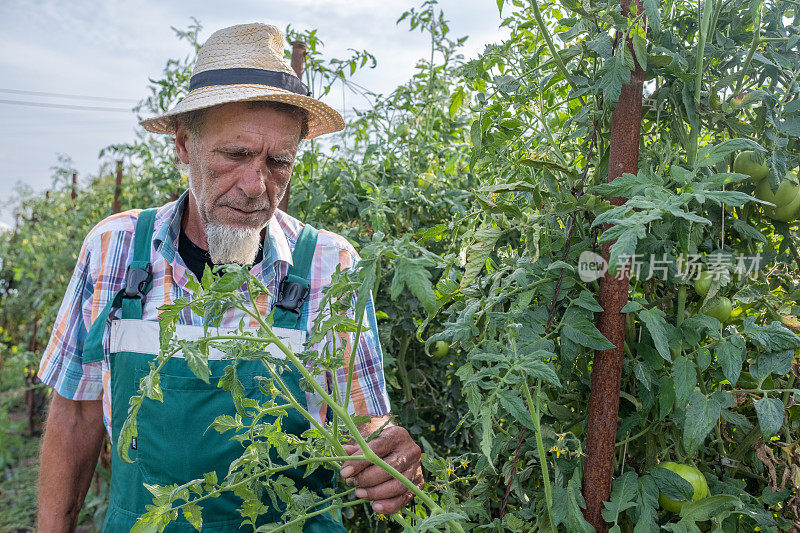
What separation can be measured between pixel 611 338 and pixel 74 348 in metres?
1.47

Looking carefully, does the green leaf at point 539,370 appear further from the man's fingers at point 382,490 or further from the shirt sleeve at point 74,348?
the shirt sleeve at point 74,348

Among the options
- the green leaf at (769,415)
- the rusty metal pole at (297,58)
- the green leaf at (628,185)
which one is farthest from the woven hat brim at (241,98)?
the green leaf at (769,415)

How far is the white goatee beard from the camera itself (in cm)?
172

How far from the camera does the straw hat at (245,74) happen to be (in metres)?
1.69

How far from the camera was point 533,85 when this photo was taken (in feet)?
3.68

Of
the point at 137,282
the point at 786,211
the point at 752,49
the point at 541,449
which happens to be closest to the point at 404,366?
the point at 137,282

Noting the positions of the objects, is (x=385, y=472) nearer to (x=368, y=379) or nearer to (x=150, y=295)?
(x=368, y=379)

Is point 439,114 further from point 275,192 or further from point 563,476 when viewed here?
point 563,476

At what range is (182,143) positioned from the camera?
1.92m

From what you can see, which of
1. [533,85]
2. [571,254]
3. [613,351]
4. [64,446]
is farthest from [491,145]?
[64,446]

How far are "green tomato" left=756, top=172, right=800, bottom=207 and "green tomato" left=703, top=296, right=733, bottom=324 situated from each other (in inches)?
6.7

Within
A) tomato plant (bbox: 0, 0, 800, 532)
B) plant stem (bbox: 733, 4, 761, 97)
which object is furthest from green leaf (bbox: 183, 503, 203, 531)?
plant stem (bbox: 733, 4, 761, 97)

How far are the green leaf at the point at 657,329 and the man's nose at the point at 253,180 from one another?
109 centimetres

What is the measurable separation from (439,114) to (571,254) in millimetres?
1889
